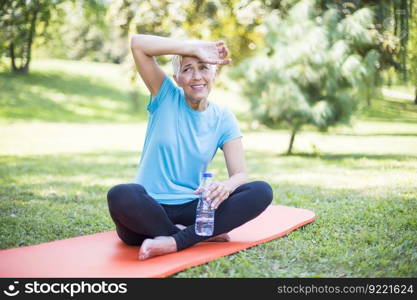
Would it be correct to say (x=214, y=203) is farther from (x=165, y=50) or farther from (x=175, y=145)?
(x=165, y=50)

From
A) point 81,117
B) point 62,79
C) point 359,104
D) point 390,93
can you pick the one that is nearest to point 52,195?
point 359,104

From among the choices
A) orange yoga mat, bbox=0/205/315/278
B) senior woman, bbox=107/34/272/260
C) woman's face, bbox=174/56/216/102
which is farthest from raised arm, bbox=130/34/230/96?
orange yoga mat, bbox=0/205/315/278

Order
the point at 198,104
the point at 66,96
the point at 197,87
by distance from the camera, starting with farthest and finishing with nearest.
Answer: the point at 66,96 < the point at 198,104 < the point at 197,87

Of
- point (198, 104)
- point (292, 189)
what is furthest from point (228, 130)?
point (292, 189)

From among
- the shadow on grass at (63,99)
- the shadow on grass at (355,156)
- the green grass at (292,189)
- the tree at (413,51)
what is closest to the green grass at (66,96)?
the shadow on grass at (63,99)

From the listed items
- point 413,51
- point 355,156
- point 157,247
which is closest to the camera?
point 157,247

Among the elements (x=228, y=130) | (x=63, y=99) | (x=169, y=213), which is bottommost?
(x=63, y=99)

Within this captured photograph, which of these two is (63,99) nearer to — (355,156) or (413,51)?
(355,156)

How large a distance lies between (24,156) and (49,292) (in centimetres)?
717

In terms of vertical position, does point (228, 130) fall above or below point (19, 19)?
below

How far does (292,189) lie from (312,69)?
3247mm

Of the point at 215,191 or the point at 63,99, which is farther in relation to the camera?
the point at 63,99

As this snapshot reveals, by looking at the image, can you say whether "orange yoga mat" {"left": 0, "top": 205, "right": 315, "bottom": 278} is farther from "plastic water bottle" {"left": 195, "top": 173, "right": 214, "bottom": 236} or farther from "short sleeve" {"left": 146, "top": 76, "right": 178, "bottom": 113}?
"short sleeve" {"left": 146, "top": 76, "right": 178, "bottom": 113}

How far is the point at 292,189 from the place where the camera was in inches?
216
